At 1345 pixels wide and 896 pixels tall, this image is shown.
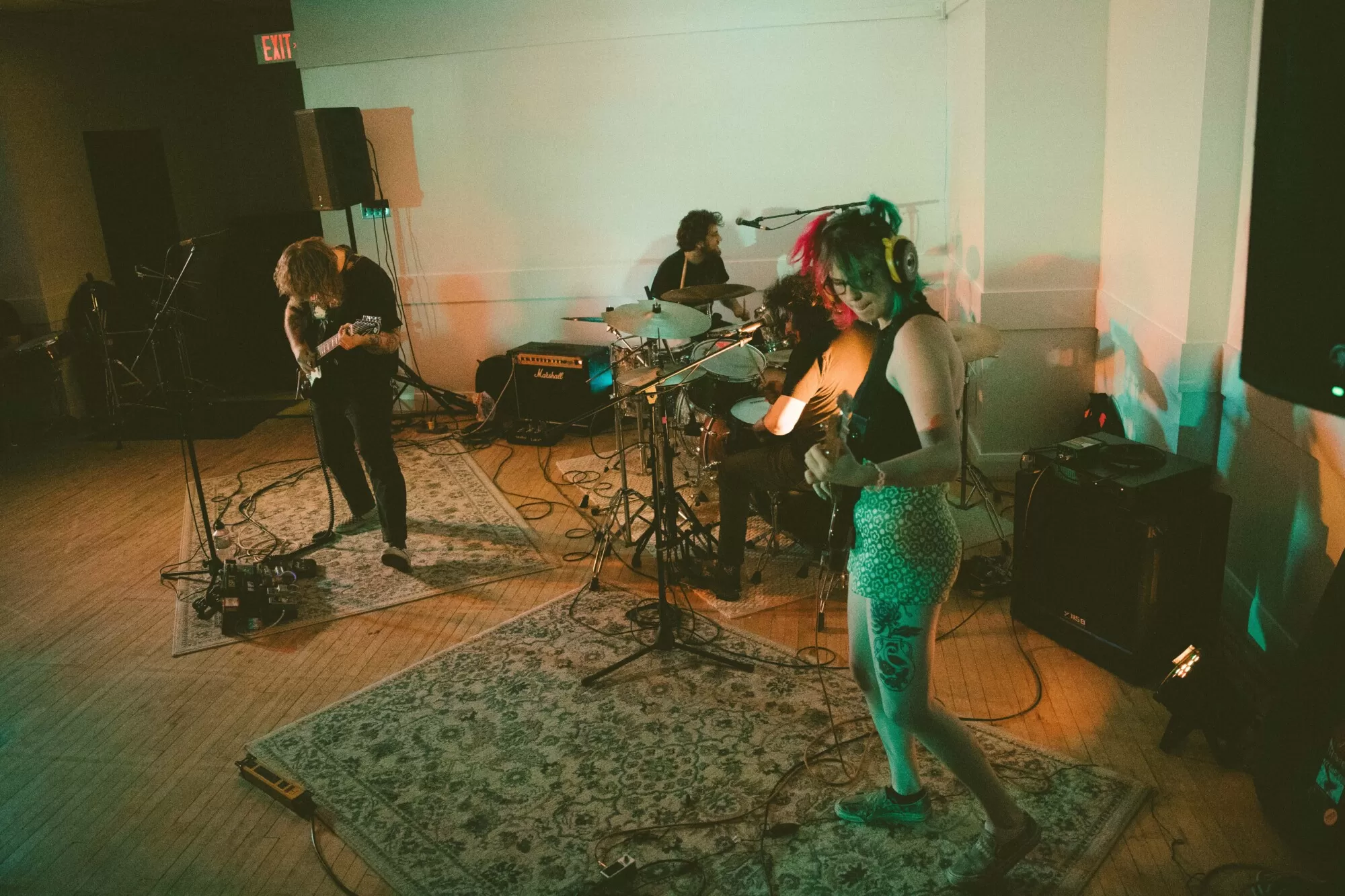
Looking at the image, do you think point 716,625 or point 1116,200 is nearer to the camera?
point 716,625

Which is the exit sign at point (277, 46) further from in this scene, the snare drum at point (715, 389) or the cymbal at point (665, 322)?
the cymbal at point (665, 322)

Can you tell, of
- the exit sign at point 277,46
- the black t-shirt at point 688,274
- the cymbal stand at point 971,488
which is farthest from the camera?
the exit sign at point 277,46

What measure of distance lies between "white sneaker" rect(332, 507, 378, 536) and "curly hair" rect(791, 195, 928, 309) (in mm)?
3677

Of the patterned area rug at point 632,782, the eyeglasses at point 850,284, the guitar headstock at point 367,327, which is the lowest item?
the patterned area rug at point 632,782

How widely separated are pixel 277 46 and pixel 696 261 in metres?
3.71

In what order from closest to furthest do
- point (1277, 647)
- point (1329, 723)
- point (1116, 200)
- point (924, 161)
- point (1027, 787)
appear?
point (1329, 723), point (1027, 787), point (1277, 647), point (1116, 200), point (924, 161)

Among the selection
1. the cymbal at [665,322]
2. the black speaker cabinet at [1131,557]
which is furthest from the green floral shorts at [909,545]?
the cymbal at [665,322]

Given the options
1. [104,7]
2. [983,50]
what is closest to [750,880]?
[983,50]

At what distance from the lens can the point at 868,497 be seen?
1.97 meters

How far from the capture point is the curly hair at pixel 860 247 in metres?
1.84

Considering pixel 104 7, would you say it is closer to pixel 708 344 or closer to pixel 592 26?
pixel 592 26

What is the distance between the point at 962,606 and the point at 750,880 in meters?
1.78

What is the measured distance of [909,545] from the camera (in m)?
1.91

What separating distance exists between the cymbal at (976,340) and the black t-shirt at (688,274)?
7.52 ft
